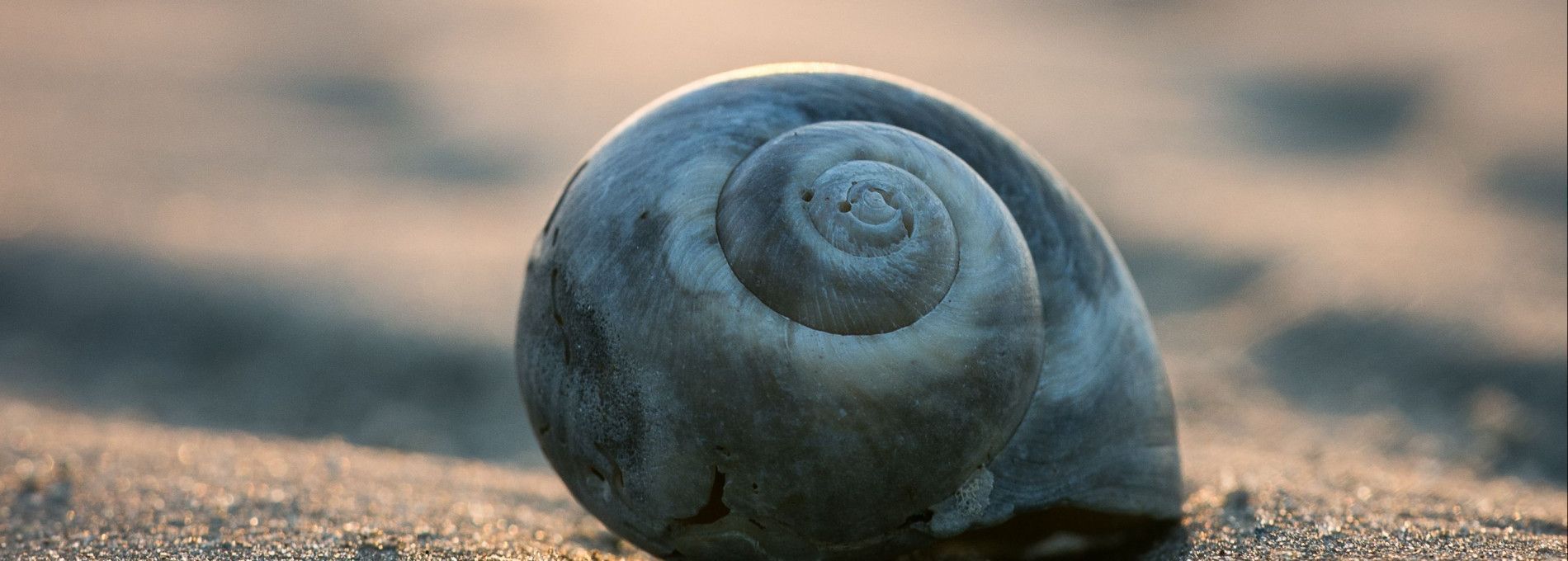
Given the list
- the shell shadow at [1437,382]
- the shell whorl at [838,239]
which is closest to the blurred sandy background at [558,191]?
the shell shadow at [1437,382]

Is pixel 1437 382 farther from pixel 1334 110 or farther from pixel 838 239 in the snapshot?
pixel 1334 110

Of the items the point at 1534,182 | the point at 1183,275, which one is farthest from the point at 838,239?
the point at 1534,182

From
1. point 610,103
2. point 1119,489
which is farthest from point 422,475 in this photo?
point 610,103

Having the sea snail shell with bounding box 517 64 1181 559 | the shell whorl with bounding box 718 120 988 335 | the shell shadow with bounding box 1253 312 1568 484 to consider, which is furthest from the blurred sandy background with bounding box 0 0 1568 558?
the shell whorl with bounding box 718 120 988 335

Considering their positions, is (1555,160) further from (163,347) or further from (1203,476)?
(163,347)

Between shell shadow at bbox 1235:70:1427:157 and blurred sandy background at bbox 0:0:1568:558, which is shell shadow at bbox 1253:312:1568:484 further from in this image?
shell shadow at bbox 1235:70:1427:157

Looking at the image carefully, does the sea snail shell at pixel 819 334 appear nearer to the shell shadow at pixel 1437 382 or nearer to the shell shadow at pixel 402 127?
the shell shadow at pixel 1437 382
